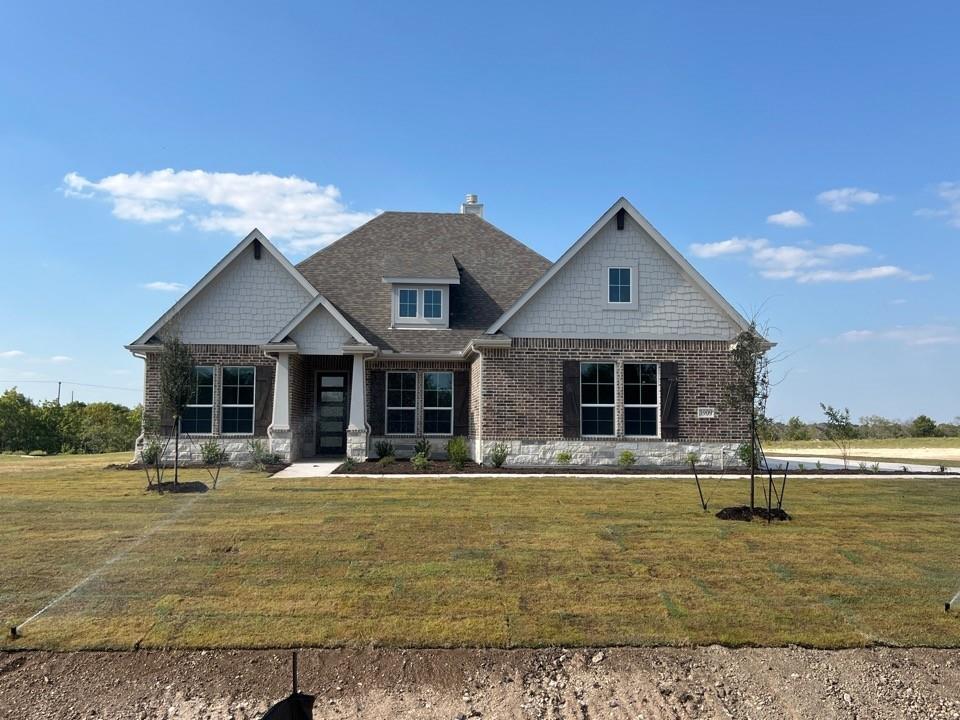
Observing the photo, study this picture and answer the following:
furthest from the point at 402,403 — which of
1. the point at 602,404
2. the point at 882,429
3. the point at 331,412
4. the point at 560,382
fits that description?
the point at 882,429

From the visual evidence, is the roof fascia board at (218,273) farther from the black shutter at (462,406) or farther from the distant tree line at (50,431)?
the distant tree line at (50,431)

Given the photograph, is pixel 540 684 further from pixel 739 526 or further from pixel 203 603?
pixel 739 526

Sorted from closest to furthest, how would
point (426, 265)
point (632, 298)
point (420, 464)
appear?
1. point (420, 464)
2. point (632, 298)
3. point (426, 265)

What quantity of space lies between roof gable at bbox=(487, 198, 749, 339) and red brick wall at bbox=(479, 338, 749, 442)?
32 cm

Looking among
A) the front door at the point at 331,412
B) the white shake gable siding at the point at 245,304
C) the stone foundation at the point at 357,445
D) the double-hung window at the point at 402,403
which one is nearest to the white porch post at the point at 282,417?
the white shake gable siding at the point at 245,304

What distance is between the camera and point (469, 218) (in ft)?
80.8

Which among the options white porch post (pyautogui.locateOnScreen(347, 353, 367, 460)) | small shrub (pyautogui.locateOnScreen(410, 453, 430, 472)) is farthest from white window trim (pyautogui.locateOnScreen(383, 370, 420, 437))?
small shrub (pyautogui.locateOnScreen(410, 453, 430, 472))

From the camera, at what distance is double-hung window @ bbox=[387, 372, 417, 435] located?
1981 centimetres

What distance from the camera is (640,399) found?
716 inches

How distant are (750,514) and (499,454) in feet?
24.8

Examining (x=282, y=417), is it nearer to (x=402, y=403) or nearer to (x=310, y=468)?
(x=310, y=468)

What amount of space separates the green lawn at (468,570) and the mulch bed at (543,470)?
3539mm

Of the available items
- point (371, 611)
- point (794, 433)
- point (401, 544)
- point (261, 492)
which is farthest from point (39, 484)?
point (794, 433)

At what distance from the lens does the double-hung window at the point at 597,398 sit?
59.2 ft
